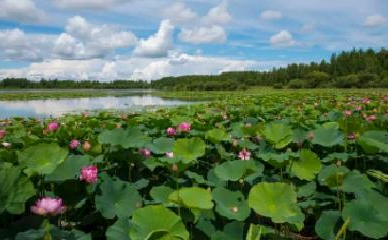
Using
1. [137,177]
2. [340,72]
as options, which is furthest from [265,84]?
[137,177]

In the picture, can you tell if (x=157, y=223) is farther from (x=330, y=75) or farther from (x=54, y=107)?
(x=330, y=75)

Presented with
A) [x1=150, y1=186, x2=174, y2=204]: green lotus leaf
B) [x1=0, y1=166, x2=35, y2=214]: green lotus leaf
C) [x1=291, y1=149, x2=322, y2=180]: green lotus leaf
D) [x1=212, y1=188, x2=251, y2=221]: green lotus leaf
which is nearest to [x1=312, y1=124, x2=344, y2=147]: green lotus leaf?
[x1=291, y1=149, x2=322, y2=180]: green lotus leaf

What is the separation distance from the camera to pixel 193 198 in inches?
65.6

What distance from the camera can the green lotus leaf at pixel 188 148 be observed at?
226cm

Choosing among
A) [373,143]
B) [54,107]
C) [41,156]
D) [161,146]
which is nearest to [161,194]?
[41,156]

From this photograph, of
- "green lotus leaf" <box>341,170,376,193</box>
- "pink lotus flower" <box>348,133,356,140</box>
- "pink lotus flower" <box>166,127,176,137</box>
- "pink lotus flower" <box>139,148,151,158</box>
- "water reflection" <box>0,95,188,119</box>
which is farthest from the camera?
"water reflection" <box>0,95,188,119</box>

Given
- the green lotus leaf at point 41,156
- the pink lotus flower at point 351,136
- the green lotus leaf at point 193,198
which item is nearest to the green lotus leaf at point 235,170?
the green lotus leaf at point 193,198

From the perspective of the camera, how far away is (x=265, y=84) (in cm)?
6969

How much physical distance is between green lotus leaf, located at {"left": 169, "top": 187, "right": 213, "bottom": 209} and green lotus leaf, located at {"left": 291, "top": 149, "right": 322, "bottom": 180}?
73 cm


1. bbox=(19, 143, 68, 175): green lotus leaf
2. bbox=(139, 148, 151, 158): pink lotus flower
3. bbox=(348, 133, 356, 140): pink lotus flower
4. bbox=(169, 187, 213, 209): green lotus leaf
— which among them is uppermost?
bbox=(19, 143, 68, 175): green lotus leaf

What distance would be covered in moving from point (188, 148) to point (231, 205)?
52cm

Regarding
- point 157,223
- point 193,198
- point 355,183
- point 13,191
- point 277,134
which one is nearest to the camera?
point 157,223

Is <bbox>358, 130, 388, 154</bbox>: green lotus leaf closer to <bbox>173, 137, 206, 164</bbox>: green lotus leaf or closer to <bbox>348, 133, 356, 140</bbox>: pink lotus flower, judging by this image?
<bbox>348, 133, 356, 140</bbox>: pink lotus flower

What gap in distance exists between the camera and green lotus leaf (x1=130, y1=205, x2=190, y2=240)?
1.43m
